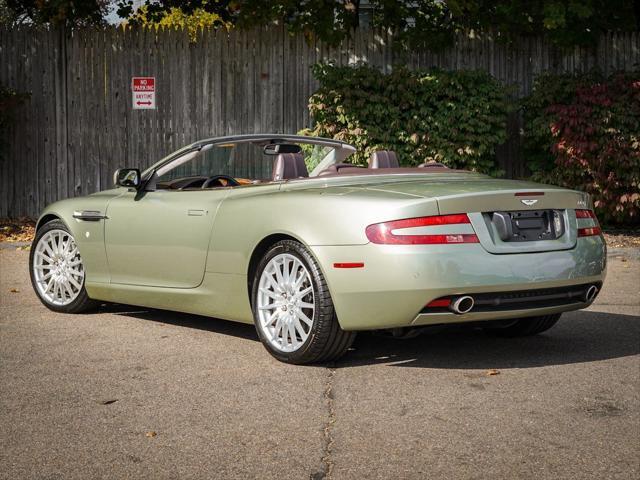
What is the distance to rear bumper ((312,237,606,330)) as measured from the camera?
5895 mm

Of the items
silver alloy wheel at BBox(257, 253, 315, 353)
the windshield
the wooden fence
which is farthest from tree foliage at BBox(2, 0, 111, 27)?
silver alloy wheel at BBox(257, 253, 315, 353)

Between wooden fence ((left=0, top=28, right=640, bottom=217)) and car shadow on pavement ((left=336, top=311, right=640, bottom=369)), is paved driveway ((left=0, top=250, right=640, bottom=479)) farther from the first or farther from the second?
wooden fence ((left=0, top=28, right=640, bottom=217))

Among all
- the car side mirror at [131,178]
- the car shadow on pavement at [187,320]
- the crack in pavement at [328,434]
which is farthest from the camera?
the car side mirror at [131,178]

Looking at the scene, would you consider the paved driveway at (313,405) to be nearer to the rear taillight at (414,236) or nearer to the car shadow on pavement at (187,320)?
the car shadow on pavement at (187,320)

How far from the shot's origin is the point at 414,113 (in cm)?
1528

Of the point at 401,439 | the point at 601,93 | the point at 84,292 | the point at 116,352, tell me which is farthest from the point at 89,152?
the point at 401,439

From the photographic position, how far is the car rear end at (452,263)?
5.91 m

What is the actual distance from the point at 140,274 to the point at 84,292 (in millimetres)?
850

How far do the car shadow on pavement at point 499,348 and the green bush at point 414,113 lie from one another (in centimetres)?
747

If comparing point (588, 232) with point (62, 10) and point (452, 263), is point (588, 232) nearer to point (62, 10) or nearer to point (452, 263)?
point (452, 263)

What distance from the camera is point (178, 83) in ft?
54.2

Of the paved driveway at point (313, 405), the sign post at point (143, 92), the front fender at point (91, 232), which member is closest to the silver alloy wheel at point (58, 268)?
the front fender at point (91, 232)

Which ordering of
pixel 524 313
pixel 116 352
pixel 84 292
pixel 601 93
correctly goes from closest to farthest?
1. pixel 524 313
2. pixel 116 352
3. pixel 84 292
4. pixel 601 93

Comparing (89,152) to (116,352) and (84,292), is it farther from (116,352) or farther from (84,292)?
(116,352)
